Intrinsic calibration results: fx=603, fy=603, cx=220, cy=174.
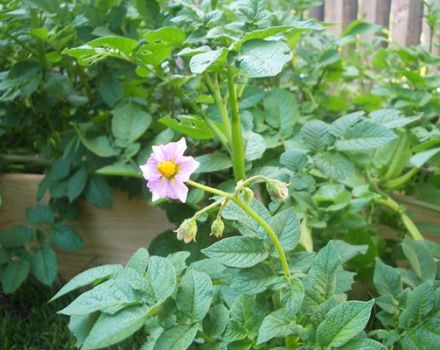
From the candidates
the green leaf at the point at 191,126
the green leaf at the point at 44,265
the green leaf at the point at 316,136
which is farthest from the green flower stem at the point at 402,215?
the green leaf at the point at 44,265

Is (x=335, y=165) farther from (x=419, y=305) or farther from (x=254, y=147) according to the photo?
(x=419, y=305)

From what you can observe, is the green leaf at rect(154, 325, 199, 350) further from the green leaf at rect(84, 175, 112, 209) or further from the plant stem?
the green leaf at rect(84, 175, 112, 209)

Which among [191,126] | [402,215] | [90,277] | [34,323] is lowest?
[34,323]

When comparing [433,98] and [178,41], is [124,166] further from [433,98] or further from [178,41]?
[433,98]

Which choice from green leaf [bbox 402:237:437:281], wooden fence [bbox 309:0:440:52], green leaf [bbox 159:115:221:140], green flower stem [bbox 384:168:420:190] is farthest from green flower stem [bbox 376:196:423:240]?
wooden fence [bbox 309:0:440:52]

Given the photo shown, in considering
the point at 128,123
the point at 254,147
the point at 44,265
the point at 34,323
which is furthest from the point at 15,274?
the point at 254,147

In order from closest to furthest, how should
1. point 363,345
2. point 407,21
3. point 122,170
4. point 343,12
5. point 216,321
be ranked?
point 363,345 < point 216,321 < point 122,170 < point 407,21 < point 343,12

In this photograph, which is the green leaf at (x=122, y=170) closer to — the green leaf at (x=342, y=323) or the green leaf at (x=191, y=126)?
the green leaf at (x=191, y=126)
